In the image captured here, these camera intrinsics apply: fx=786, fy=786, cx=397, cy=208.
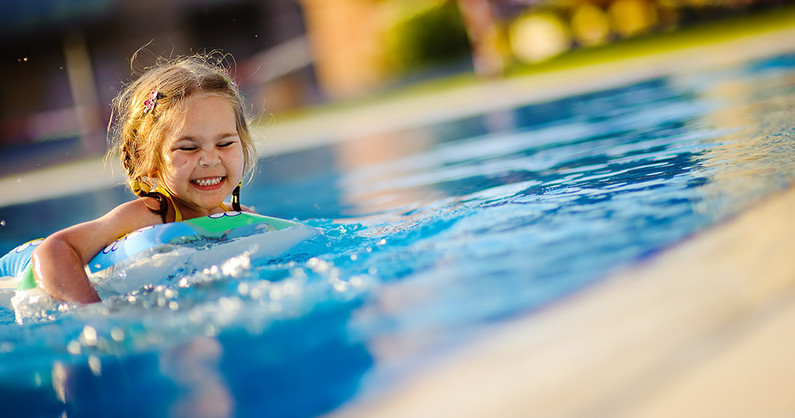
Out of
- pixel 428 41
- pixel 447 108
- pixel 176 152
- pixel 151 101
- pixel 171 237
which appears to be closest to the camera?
pixel 171 237

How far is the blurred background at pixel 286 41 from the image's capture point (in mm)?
17625

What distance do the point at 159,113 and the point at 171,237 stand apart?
59 centimetres

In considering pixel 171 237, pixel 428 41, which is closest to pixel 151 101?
pixel 171 237

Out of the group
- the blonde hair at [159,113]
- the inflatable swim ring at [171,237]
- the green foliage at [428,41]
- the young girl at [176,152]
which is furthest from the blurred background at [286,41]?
the inflatable swim ring at [171,237]

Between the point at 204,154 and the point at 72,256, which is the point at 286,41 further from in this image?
the point at 72,256

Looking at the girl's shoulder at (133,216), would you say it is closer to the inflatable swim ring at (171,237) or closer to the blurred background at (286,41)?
the inflatable swim ring at (171,237)

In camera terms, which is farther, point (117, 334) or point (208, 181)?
point (208, 181)

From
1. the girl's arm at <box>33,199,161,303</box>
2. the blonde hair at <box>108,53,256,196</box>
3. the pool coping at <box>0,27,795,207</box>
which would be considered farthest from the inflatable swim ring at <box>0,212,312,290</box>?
the pool coping at <box>0,27,795,207</box>

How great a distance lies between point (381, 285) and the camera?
240 cm

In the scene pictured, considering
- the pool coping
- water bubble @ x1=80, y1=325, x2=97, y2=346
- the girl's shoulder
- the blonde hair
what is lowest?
water bubble @ x1=80, y1=325, x2=97, y2=346

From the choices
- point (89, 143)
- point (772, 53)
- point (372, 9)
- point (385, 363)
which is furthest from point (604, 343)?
point (372, 9)

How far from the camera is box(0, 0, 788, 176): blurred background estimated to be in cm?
1762

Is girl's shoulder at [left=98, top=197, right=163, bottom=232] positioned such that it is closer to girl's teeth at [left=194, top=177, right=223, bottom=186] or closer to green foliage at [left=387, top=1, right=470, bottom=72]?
girl's teeth at [left=194, top=177, right=223, bottom=186]

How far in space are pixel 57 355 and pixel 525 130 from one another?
534 cm
